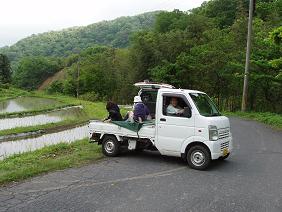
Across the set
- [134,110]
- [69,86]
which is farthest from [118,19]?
[134,110]

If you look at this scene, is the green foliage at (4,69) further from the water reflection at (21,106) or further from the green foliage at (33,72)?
the water reflection at (21,106)

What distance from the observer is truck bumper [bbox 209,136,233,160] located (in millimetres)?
10602

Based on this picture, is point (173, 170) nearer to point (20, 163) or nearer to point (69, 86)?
point (20, 163)

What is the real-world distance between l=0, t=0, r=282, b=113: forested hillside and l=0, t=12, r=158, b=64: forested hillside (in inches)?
1708

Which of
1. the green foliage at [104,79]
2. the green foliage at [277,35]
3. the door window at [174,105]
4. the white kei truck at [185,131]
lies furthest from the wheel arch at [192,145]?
the green foliage at [104,79]

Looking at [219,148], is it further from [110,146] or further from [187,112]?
[110,146]

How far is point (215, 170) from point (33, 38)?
174m

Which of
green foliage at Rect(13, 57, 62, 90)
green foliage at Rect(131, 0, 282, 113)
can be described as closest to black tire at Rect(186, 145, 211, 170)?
green foliage at Rect(131, 0, 282, 113)

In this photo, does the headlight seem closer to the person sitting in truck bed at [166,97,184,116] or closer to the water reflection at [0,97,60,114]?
the person sitting in truck bed at [166,97,184,116]

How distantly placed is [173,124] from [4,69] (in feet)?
322

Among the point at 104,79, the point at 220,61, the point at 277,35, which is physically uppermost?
the point at 220,61

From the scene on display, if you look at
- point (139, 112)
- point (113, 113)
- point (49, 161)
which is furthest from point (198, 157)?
point (49, 161)

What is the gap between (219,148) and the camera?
35.4 ft

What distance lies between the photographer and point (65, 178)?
32.3ft
